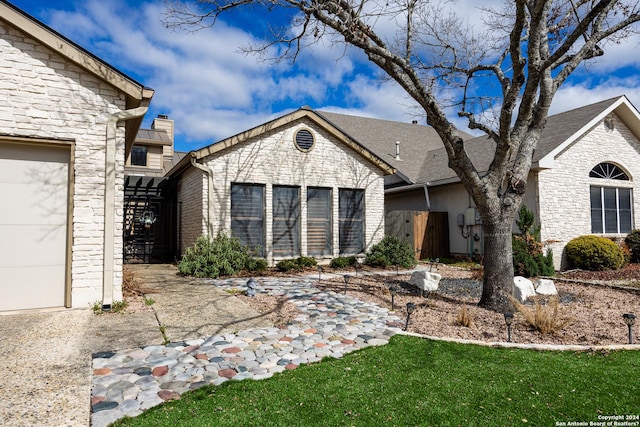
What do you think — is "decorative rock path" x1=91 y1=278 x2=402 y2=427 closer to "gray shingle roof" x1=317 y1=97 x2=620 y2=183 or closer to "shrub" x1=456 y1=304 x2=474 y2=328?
"shrub" x1=456 y1=304 x2=474 y2=328

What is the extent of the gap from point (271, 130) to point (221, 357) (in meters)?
9.15

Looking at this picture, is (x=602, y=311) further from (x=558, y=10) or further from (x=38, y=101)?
(x=38, y=101)

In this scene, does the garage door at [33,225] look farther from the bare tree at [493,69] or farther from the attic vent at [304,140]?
the attic vent at [304,140]

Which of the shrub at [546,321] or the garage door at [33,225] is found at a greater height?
the garage door at [33,225]

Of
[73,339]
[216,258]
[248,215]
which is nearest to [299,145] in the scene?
[248,215]

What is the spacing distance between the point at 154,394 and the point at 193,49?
7645 mm

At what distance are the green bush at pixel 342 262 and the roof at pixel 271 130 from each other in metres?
3.58

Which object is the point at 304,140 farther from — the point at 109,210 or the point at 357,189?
the point at 109,210

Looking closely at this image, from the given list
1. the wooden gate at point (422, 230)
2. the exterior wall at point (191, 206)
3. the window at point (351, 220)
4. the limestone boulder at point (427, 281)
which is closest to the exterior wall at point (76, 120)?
the exterior wall at point (191, 206)

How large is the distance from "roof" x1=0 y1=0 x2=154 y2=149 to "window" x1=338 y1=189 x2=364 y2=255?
769 centimetres

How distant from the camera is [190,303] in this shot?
6770 mm

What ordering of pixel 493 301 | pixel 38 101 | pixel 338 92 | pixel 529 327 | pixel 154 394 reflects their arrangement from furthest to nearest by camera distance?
pixel 338 92, pixel 493 301, pixel 38 101, pixel 529 327, pixel 154 394

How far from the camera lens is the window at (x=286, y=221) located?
1212 cm

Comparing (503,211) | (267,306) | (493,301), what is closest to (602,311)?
(493,301)
